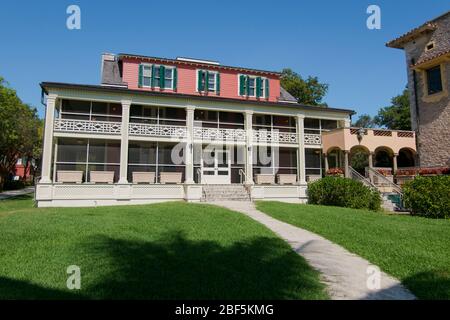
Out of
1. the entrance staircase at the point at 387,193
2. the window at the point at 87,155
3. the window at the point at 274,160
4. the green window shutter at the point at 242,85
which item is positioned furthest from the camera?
the green window shutter at the point at 242,85

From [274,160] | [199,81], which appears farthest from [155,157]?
[274,160]

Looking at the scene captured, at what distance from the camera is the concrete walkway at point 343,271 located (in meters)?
4.93

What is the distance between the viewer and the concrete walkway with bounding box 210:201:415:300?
4926 millimetres

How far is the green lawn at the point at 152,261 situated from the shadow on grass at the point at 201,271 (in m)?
0.01

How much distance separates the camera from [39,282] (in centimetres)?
499

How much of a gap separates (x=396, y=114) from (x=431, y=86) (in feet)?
81.4

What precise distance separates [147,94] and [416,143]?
18.6m

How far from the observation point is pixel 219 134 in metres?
21.6

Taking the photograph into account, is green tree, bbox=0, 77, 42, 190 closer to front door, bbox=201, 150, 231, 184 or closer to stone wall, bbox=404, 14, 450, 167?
front door, bbox=201, 150, 231, 184

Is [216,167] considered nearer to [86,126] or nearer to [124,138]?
[124,138]

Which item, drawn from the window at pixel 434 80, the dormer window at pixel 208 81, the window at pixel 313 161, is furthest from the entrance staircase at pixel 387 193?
the dormer window at pixel 208 81

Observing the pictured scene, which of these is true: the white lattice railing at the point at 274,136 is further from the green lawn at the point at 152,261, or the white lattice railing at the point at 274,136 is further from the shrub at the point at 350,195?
the green lawn at the point at 152,261

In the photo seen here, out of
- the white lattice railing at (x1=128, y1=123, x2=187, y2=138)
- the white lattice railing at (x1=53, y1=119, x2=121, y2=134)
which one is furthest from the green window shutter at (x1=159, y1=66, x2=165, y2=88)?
the white lattice railing at (x1=53, y1=119, x2=121, y2=134)

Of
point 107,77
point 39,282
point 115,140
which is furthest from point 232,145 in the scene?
point 39,282
